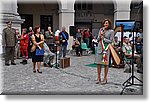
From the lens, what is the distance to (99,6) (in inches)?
909

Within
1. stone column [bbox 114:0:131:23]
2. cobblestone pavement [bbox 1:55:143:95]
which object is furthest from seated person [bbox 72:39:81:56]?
cobblestone pavement [bbox 1:55:143:95]

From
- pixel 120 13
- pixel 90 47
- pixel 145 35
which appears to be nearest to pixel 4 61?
pixel 145 35

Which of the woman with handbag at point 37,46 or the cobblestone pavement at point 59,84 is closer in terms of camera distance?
the cobblestone pavement at point 59,84

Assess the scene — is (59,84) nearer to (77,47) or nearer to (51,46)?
(51,46)

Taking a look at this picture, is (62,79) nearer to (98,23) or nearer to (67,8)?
(67,8)

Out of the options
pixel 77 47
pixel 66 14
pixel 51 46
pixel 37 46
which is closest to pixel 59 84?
pixel 37 46

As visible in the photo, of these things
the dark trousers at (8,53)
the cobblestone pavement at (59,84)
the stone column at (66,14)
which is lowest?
the cobblestone pavement at (59,84)

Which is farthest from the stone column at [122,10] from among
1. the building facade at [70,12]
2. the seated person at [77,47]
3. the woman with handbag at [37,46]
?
the woman with handbag at [37,46]

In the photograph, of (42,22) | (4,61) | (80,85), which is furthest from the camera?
(42,22)

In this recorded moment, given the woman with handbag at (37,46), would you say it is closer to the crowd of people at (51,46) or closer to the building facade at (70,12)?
the crowd of people at (51,46)

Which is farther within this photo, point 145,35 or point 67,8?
point 67,8

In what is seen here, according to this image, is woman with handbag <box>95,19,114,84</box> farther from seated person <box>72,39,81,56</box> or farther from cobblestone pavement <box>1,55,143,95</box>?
seated person <box>72,39,81,56</box>

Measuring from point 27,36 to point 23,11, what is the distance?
10611 millimetres

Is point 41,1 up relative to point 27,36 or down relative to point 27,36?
up
